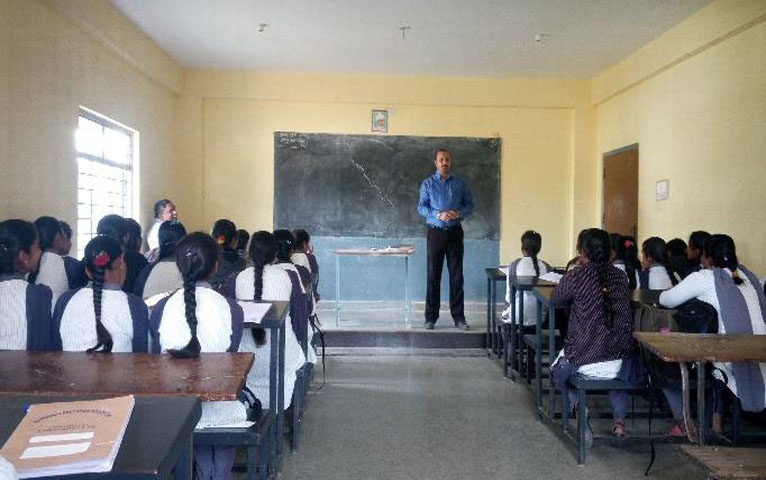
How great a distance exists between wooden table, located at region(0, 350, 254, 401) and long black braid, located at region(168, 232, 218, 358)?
22cm

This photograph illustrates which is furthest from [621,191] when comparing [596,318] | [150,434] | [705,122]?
[150,434]

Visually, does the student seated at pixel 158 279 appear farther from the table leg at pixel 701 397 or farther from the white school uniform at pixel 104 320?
the table leg at pixel 701 397

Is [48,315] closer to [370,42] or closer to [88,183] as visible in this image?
[88,183]

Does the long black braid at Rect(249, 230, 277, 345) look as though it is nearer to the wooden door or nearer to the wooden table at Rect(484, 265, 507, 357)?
the wooden table at Rect(484, 265, 507, 357)

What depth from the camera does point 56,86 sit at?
4.36 m

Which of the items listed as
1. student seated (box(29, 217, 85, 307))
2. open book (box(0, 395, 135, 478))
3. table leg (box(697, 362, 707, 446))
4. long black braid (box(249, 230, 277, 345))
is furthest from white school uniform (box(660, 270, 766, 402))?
student seated (box(29, 217, 85, 307))

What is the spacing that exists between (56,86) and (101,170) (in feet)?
4.11

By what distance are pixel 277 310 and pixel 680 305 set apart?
191 centimetres

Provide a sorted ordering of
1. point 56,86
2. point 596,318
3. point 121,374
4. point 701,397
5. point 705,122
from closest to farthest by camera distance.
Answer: point 121,374 < point 701,397 < point 596,318 < point 56,86 < point 705,122

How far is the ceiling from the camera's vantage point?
5.10m

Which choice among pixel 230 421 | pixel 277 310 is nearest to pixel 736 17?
pixel 277 310

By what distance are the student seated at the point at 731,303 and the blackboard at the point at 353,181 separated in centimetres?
465

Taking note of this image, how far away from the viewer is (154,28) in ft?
19.0

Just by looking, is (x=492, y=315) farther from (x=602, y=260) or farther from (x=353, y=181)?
(x=353, y=181)
